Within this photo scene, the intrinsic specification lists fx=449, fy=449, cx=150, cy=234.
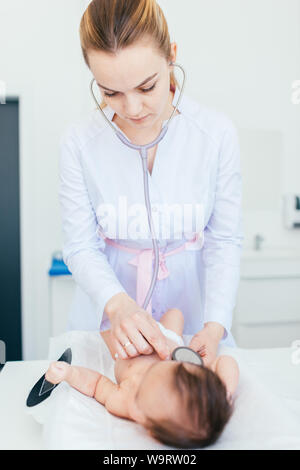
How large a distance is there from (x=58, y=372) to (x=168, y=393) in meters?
0.22

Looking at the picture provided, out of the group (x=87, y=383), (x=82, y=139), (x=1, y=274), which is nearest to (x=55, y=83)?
(x=1, y=274)

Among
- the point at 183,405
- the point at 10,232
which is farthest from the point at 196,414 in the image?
the point at 10,232

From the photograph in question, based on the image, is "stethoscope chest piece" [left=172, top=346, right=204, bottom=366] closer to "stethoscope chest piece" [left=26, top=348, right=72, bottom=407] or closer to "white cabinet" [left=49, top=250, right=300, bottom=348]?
Result: "stethoscope chest piece" [left=26, top=348, right=72, bottom=407]

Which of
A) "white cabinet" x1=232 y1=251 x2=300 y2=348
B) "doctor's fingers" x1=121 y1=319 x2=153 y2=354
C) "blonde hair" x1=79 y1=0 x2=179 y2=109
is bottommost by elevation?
"white cabinet" x1=232 y1=251 x2=300 y2=348

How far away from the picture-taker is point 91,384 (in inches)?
34.2

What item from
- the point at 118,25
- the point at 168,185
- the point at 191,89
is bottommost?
the point at 168,185

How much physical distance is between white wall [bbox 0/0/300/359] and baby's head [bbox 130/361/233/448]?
5.74 ft

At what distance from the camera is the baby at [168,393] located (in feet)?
2.38

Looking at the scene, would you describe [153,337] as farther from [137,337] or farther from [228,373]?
[228,373]

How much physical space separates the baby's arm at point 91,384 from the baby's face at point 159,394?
0.14ft

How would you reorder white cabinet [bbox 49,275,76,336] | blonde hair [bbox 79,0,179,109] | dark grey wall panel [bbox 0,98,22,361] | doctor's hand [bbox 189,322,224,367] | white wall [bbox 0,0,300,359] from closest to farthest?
blonde hair [bbox 79,0,179,109] < doctor's hand [bbox 189,322,224,367] < white cabinet [bbox 49,275,76,336] < white wall [bbox 0,0,300,359] < dark grey wall panel [bbox 0,98,22,361]

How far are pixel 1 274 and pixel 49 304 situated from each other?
390mm

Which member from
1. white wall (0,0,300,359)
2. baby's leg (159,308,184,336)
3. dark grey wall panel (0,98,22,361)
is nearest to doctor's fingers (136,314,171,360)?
baby's leg (159,308,184,336)

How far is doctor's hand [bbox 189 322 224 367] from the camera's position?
3.18 ft
